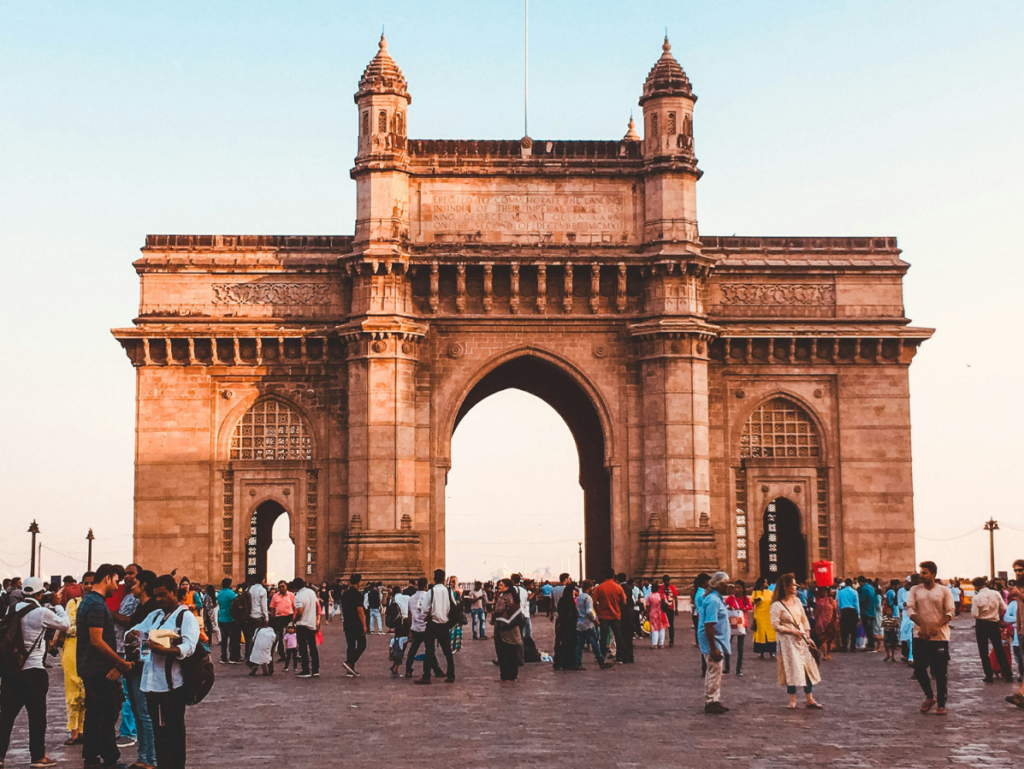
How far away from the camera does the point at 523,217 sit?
43.7 m

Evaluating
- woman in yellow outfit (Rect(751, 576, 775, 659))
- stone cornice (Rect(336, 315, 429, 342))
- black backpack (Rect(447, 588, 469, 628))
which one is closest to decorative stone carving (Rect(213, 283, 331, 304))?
stone cornice (Rect(336, 315, 429, 342))

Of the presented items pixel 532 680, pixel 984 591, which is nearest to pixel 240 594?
pixel 532 680

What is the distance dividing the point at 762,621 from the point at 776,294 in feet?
64.6

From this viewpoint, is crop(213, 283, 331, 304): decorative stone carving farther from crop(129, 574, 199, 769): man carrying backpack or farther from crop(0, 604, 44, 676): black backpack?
crop(129, 574, 199, 769): man carrying backpack

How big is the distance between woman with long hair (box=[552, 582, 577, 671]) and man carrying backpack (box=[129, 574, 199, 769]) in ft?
44.3

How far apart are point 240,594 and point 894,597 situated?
14.0m

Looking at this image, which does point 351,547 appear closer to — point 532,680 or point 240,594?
point 240,594

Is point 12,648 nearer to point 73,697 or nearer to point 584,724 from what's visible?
point 73,697

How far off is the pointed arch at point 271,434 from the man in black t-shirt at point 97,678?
29.8 m

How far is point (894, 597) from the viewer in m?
30.5

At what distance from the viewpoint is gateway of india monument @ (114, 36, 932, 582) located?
139ft

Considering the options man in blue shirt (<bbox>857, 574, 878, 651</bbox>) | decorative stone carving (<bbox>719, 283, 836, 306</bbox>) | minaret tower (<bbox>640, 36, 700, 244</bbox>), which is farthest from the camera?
decorative stone carving (<bbox>719, 283, 836, 306</bbox>)

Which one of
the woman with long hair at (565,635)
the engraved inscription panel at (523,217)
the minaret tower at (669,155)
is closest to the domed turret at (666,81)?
the minaret tower at (669,155)

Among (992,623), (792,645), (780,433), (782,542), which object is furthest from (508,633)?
(782,542)
